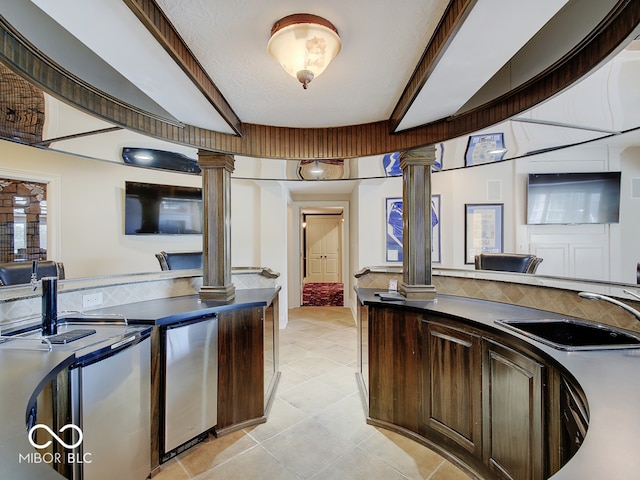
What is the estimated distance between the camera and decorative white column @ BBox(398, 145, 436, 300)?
7.57 feet

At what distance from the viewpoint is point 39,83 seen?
140cm

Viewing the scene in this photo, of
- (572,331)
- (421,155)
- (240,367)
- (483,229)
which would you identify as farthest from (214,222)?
(483,229)

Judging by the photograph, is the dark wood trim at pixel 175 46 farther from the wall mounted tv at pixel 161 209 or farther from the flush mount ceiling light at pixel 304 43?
the wall mounted tv at pixel 161 209

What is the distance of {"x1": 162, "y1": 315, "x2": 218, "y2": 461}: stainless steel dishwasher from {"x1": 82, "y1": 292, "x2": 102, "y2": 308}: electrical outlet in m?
0.60

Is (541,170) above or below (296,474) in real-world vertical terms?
above

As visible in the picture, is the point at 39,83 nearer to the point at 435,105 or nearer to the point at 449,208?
the point at 435,105

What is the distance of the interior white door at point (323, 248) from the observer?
32.9 feet

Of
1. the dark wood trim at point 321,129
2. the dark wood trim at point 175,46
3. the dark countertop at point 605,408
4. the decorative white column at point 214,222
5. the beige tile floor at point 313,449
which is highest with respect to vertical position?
the dark wood trim at point 175,46

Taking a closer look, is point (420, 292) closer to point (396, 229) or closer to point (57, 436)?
point (57, 436)

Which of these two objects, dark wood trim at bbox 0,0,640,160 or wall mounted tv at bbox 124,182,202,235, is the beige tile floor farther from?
wall mounted tv at bbox 124,182,202,235

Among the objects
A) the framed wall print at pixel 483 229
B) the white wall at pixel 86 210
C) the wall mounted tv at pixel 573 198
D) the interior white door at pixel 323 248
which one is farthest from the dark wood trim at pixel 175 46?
the interior white door at pixel 323 248

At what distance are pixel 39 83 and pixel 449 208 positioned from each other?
4.79 meters

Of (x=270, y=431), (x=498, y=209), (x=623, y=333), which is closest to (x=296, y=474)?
(x=270, y=431)

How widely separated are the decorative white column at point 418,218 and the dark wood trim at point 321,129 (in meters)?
0.14
